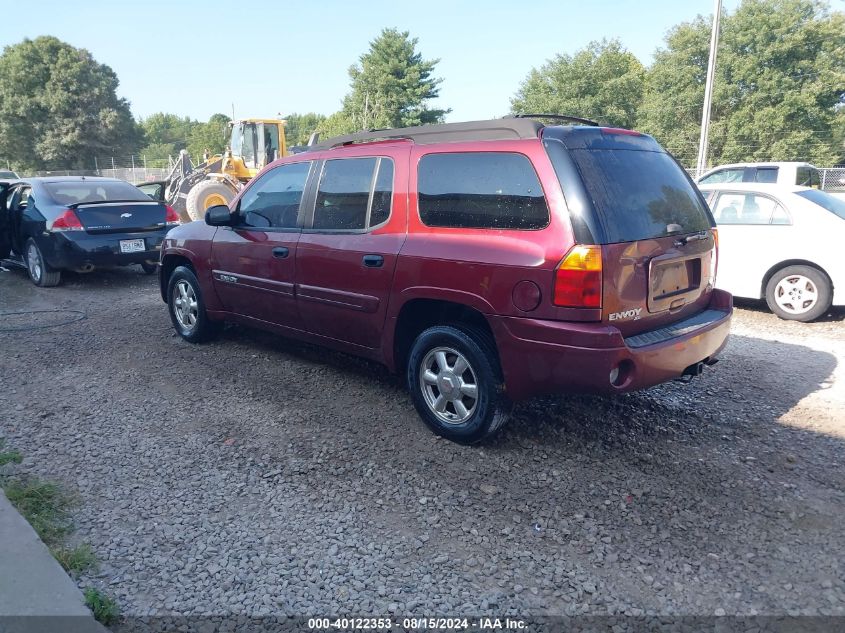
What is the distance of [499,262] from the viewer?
356cm

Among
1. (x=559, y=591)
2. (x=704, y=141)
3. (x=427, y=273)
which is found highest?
(x=704, y=141)

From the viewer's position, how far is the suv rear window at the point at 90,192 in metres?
9.14

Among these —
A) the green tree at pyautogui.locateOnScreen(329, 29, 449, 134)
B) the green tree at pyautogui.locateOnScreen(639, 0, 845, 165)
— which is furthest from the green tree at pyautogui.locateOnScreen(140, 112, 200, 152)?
the green tree at pyautogui.locateOnScreen(639, 0, 845, 165)

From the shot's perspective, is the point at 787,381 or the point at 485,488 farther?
the point at 787,381

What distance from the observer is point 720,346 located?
4.16 meters

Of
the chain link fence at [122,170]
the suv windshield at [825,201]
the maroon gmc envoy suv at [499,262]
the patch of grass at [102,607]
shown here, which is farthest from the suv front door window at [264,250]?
the chain link fence at [122,170]

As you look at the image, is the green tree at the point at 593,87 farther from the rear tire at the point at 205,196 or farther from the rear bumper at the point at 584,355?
the rear bumper at the point at 584,355

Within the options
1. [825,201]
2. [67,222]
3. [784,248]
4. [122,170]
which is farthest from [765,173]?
[122,170]

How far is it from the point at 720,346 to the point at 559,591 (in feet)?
7.26

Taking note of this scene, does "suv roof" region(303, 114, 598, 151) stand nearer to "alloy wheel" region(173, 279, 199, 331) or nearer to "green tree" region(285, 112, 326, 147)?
"alloy wheel" region(173, 279, 199, 331)

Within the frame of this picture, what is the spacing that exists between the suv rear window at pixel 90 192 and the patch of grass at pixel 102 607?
25.5 ft

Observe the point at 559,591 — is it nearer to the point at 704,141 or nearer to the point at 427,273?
the point at 427,273

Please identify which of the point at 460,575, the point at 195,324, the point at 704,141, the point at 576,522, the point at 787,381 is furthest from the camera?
the point at 704,141

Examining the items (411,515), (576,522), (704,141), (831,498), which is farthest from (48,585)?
(704,141)
